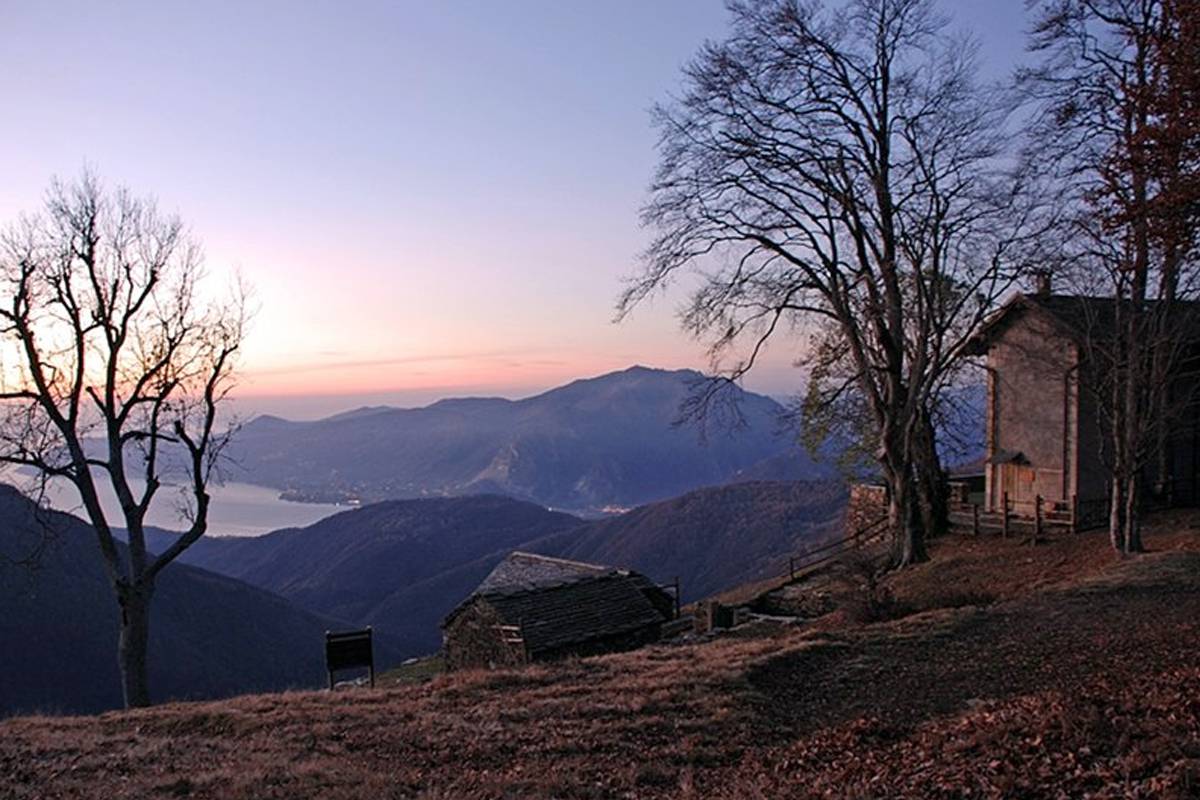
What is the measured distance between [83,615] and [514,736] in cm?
6614

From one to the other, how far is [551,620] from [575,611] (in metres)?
1.00

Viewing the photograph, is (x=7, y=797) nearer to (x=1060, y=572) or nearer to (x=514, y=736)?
(x=514, y=736)

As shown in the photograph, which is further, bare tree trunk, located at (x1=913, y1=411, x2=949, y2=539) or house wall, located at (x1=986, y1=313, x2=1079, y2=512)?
→ bare tree trunk, located at (x1=913, y1=411, x2=949, y2=539)

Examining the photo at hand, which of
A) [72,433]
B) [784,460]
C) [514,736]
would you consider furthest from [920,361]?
[784,460]

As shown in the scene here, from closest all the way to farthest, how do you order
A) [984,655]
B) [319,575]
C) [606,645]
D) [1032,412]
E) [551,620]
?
1. [984,655]
2. [551,620]
3. [606,645]
4. [1032,412]
5. [319,575]

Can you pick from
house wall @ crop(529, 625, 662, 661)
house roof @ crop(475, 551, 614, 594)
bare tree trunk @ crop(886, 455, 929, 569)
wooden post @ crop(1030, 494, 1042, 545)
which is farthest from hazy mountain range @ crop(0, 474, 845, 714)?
wooden post @ crop(1030, 494, 1042, 545)

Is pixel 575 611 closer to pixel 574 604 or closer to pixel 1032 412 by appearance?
pixel 574 604

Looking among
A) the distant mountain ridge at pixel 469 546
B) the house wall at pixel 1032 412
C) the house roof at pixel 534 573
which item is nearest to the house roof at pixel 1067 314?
the house wall at pixel 1032 412

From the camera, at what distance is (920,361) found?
21875mm

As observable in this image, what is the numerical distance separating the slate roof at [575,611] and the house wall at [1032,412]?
12.6 metres

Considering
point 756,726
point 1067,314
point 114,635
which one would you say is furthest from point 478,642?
point 114,635

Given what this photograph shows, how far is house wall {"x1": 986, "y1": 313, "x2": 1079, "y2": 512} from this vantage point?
27.2 m

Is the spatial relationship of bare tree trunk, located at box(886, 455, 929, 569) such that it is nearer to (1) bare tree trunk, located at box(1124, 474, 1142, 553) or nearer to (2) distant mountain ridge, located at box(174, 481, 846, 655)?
(1) bare tree trunk, located at box(1124, 474, 1142, 553)

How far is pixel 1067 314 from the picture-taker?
25109mm
